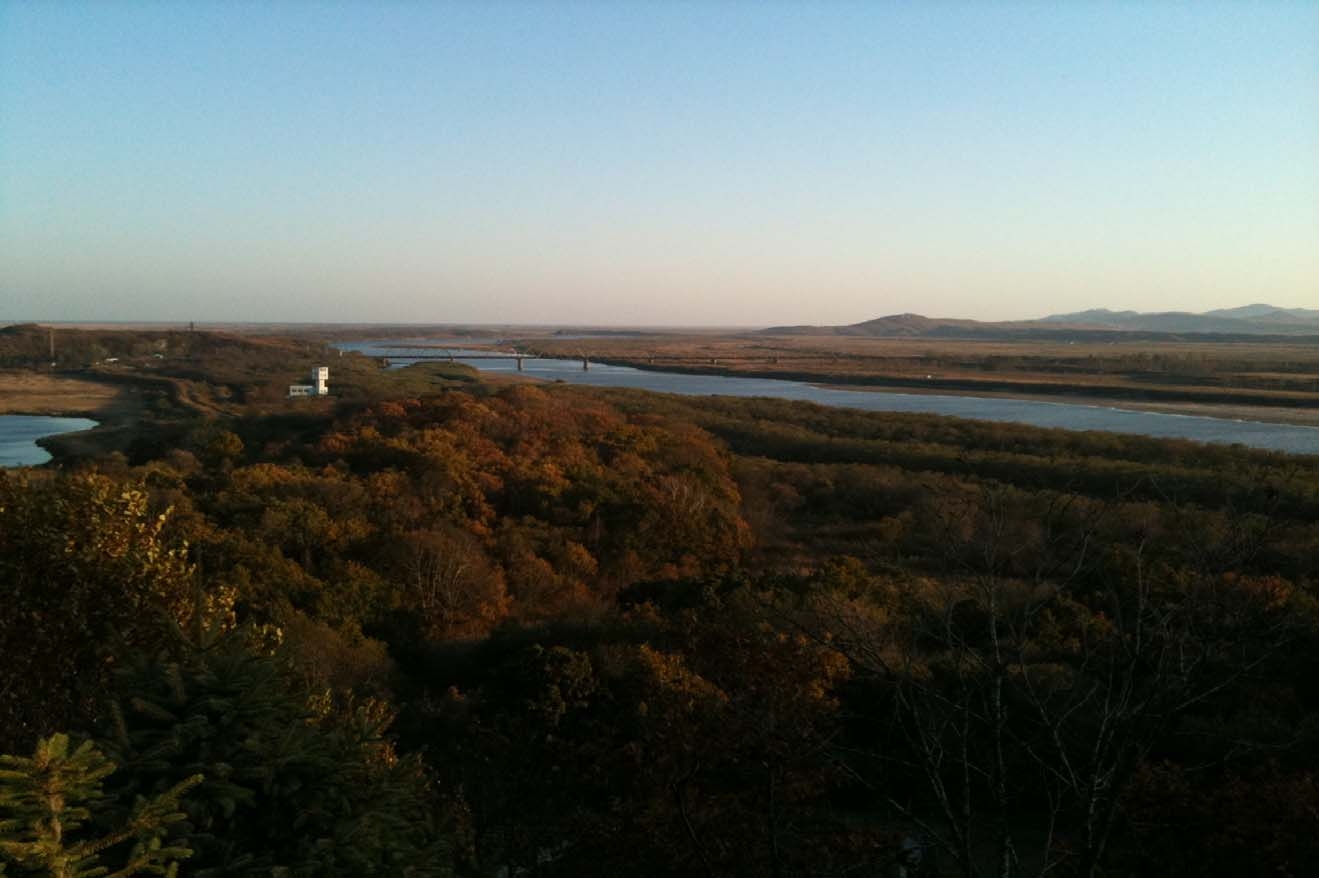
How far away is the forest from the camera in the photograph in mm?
4438

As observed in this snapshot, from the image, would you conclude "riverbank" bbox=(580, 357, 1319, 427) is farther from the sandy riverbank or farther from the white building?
the sandy riverbank

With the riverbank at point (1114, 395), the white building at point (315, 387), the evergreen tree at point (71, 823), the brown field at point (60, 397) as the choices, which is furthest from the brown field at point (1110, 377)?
the evergreen tree at point (71, 823)

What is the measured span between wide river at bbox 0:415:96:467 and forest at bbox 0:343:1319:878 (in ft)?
31.0

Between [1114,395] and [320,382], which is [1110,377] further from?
[320,382]

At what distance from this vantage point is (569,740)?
975 centimetres

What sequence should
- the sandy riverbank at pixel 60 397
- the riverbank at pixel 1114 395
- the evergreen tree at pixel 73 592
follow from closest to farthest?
1. the evergreen tree at pixel 73 592
2. the sandy riverbank at pixel 60 397
3. the riverbank at pixel 1114 395

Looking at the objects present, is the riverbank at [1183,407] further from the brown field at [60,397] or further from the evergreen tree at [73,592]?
the evergreen tree at [73,592]

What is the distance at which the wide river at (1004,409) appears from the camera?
128 feet

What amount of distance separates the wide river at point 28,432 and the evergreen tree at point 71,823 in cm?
3010

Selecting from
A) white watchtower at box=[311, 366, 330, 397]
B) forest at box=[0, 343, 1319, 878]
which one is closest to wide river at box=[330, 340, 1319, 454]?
white watchtower at box=[311, 366, 330, 397]

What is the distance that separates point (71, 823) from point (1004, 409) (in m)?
54.4

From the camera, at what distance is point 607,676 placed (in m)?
11.1

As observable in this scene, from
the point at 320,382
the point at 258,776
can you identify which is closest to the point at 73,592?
the point at 258,776

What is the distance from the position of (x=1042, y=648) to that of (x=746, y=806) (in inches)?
242
